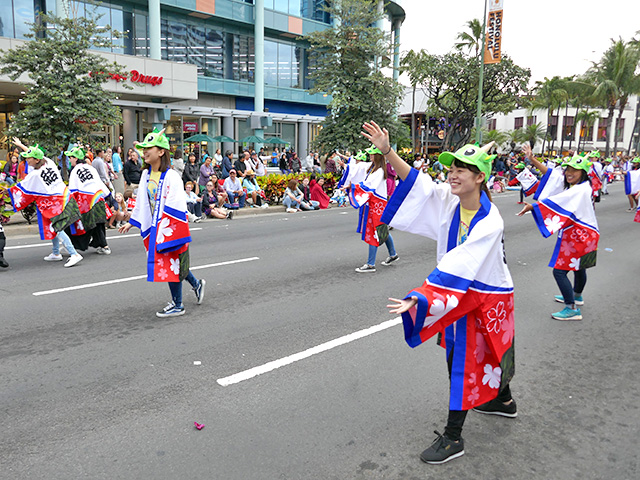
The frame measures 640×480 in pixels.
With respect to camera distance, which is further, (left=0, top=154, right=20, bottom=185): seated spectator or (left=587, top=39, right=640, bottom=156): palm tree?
(left=587, top=39, right=640, bottom=156): palm tree

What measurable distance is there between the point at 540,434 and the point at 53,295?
5705 mm

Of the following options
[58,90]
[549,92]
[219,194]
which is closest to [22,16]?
[58,90]

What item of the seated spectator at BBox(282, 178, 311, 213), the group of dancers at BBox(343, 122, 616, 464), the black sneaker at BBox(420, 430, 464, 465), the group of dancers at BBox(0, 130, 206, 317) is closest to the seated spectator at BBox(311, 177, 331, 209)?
the seated spectator at BBox(282, 178, 311, 213)

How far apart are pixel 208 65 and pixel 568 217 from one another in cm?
3113

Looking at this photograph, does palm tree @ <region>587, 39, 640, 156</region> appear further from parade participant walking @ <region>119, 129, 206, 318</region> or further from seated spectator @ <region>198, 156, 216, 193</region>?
parade participant walking @ <region>119, 129, 206, 318</region>

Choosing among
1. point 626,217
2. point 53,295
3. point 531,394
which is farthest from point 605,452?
point 626,217

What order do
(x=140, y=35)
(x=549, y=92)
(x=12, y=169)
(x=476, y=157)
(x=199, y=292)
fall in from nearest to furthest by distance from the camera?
(x=476, y=157)
(x=199, y=292)
(x=12, y=169)
(x=140, y=35)
(x=549, y=92)

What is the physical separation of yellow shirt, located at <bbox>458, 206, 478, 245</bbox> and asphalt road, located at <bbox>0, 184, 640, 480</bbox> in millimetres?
1343

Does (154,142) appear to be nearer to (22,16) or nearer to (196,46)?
(22,16)

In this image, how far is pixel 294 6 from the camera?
36312mm

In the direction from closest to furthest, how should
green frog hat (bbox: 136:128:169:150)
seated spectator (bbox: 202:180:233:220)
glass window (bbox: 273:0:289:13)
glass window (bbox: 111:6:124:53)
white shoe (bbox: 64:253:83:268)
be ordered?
green frog hat (bbox: 136:128:169:150)
white shoe (bbox: 64:253:83:268)
seated spectator (bbox: 202:180:233:220)
glass window (bbox: 111:6:124:53)
glass window (bbox: 273:0:289:13)

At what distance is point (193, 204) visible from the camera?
14.1m

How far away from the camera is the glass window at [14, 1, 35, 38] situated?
24875 millimetres

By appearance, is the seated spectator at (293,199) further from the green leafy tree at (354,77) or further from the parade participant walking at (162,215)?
the parade participant walking at (162,215)
